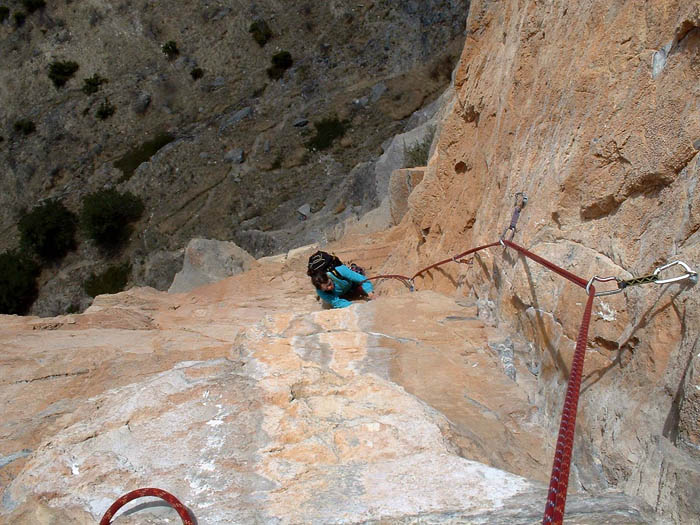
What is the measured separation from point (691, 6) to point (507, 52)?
2497 millimetres

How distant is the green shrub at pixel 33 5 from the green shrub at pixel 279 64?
13.1m

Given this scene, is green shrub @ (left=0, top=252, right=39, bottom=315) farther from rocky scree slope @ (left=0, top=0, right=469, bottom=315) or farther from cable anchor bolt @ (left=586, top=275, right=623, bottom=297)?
cable anchor bolt @ (left=586, top=275, right=623, bottom=297)

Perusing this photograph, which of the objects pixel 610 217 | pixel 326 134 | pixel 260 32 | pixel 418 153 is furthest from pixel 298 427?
pixel 260 32

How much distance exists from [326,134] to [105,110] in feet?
A: 38.0

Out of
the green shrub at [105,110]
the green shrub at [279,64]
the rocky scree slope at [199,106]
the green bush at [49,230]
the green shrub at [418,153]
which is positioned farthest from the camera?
the green shrub at [105,110]

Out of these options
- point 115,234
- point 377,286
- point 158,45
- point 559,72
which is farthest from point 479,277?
point 158,45

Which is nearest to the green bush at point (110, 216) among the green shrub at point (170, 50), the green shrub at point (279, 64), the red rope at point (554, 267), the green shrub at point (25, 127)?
the green shrub at point (25, 127)

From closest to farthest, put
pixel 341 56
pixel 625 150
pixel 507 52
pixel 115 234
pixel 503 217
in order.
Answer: pixel 625 150, pixel 503 217, pixel 507 52, pixel 115 234, pixel 341 56

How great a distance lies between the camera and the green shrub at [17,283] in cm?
2286

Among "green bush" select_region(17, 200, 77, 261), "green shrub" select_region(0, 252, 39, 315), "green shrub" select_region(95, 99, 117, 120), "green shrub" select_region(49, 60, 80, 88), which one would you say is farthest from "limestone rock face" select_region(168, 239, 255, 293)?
"green shrub" select_region(49, 60, 80, 88)

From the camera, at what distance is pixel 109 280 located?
73.3 ft

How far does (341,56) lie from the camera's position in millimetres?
25266

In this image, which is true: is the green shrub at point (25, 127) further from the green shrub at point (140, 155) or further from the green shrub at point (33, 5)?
the green shrub at point (33, 5)

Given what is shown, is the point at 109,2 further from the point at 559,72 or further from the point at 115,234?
the point at 559,72
